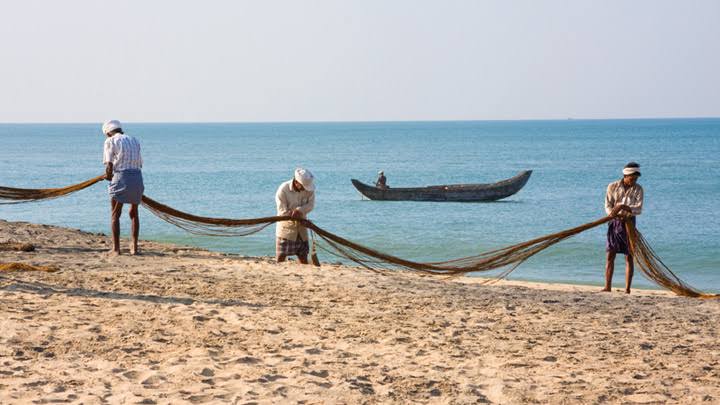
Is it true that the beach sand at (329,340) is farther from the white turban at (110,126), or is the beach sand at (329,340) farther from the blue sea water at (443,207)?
the blue sea water at (443,207)

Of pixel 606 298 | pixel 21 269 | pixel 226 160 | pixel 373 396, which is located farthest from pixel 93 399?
pixel 226 160

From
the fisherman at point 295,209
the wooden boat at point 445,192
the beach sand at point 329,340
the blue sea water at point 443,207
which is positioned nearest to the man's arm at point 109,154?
the beach sand at point 329,340

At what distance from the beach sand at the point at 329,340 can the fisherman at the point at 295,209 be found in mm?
363

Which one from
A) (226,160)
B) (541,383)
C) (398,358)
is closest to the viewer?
(541,383)

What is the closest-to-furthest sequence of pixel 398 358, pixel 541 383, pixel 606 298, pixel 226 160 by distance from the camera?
pixel 541 383, pixel 398 358, pixel 606 298, pixel 226 160

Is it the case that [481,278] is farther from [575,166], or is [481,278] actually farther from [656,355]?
[575,166]

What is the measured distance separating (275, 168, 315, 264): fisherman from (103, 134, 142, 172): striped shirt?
1.36 m

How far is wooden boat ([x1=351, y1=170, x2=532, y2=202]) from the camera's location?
1081 inches

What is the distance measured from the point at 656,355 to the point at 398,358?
1.66m

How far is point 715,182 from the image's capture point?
38.3 m

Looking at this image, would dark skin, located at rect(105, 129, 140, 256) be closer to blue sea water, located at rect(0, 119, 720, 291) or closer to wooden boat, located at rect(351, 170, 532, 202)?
blue sea water, located at rect(0, 119, 720, 291)

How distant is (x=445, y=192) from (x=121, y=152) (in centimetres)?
2008

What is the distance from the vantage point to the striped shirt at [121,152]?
8047 mm

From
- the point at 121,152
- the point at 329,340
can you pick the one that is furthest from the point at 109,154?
the point at 329,340
